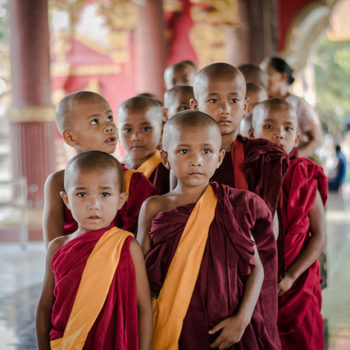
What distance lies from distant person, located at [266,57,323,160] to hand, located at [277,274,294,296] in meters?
1.63

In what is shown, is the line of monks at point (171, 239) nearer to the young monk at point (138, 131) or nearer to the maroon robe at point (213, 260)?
the maroon robe at point (213, 260)

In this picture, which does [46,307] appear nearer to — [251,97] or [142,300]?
[142,300]

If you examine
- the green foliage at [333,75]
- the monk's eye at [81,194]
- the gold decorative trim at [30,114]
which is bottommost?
the monk's eye at [81,194]

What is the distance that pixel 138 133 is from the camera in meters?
2.69

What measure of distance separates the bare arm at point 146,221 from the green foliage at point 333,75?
25273 mm

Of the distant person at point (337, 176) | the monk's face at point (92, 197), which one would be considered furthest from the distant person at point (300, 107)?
the distant person at point (337, 176)

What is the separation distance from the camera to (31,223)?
7.26m

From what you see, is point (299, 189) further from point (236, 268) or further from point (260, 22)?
point (260, 22)

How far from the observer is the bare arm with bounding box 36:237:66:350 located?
2004 mm

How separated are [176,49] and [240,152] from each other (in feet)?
27.9

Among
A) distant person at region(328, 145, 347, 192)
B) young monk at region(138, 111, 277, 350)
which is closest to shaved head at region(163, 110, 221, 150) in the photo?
young monk at region(138, 111, 277, 350)

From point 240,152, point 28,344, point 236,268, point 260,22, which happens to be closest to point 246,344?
point 236,268

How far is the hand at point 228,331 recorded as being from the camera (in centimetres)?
199

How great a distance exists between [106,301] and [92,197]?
321 millimetres
